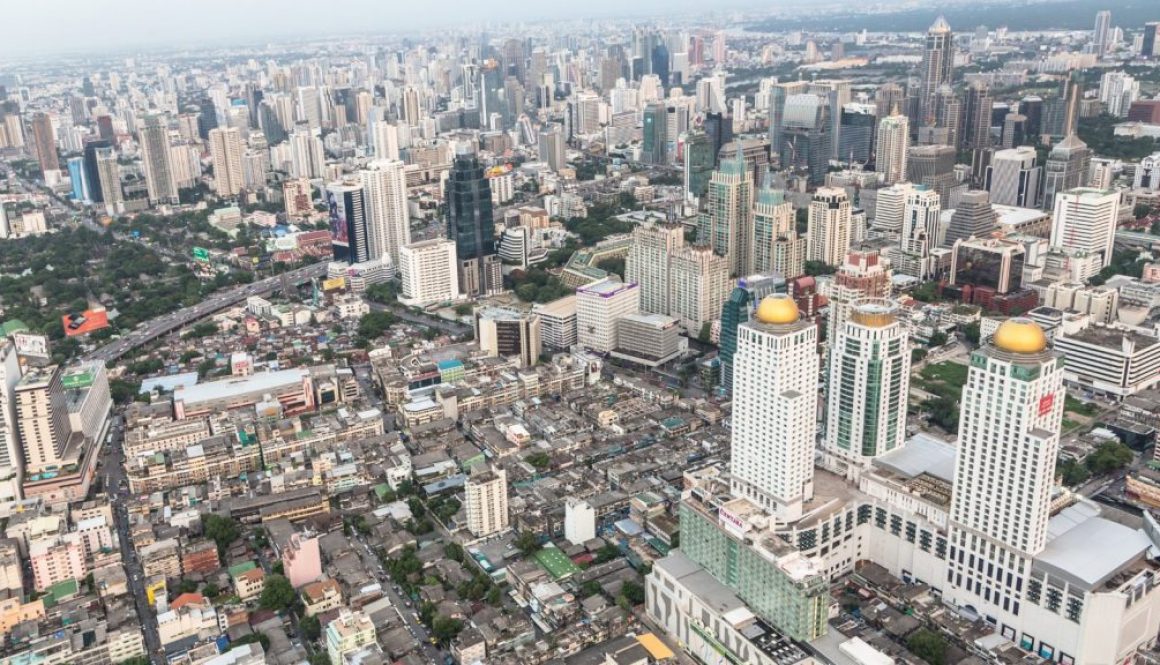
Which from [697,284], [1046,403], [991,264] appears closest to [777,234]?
[697,284]

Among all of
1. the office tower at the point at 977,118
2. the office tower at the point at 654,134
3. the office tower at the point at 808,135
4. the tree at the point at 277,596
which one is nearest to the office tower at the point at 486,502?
the tree at the point at 277,596

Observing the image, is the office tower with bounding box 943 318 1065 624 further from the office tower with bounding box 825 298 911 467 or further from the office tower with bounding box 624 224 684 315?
the office tower with bounding box 624 224 684 315

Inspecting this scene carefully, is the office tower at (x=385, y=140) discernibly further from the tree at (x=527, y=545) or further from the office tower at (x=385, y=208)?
the tree at (x=527, y=545)

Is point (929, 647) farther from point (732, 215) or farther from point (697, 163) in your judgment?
point (697, 163)

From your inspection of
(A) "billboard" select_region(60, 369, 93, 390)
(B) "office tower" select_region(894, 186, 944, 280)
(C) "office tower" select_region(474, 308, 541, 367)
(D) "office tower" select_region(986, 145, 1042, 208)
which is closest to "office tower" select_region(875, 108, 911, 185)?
(D) "office tower" select_region(986, 145, 1042, 208)

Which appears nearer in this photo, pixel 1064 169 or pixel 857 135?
pixel 1064 169

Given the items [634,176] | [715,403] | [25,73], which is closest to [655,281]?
[715,403]
